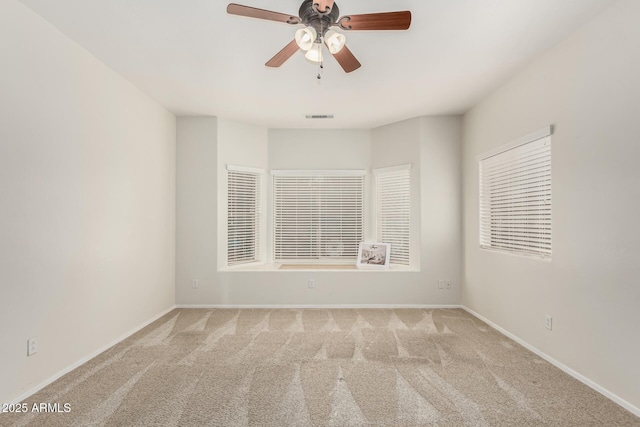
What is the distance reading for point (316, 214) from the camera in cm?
512

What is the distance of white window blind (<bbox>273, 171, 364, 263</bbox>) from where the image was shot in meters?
5.07

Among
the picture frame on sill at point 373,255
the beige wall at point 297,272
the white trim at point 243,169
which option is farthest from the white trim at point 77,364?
the picture frame on sill at point 373,255

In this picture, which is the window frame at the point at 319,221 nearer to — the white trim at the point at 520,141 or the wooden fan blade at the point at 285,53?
the white trim at the point at 520,141

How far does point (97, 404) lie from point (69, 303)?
945 mm

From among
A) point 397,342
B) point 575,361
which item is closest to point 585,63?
point 575,361

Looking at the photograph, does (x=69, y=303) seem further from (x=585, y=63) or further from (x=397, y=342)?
(x=585, y=63)

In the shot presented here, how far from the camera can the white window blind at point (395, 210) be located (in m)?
4.68

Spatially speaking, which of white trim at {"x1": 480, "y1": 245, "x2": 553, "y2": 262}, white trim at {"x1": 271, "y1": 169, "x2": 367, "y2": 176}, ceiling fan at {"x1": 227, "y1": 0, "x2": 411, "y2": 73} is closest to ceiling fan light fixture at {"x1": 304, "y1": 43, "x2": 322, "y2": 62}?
ceiling fan at {"x1": 227, "y1": 0, "x2": 411, "y2": 73}

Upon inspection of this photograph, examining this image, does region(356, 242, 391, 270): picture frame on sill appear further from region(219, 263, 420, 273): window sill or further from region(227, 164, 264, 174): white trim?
region(227, 164, 264, 174): white trim

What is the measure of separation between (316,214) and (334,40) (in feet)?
11.0

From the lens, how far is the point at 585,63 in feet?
7.97

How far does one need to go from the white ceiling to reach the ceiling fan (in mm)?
325

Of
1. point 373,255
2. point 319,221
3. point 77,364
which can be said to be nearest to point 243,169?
point 319,221

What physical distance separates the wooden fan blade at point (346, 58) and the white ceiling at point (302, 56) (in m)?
0.33
